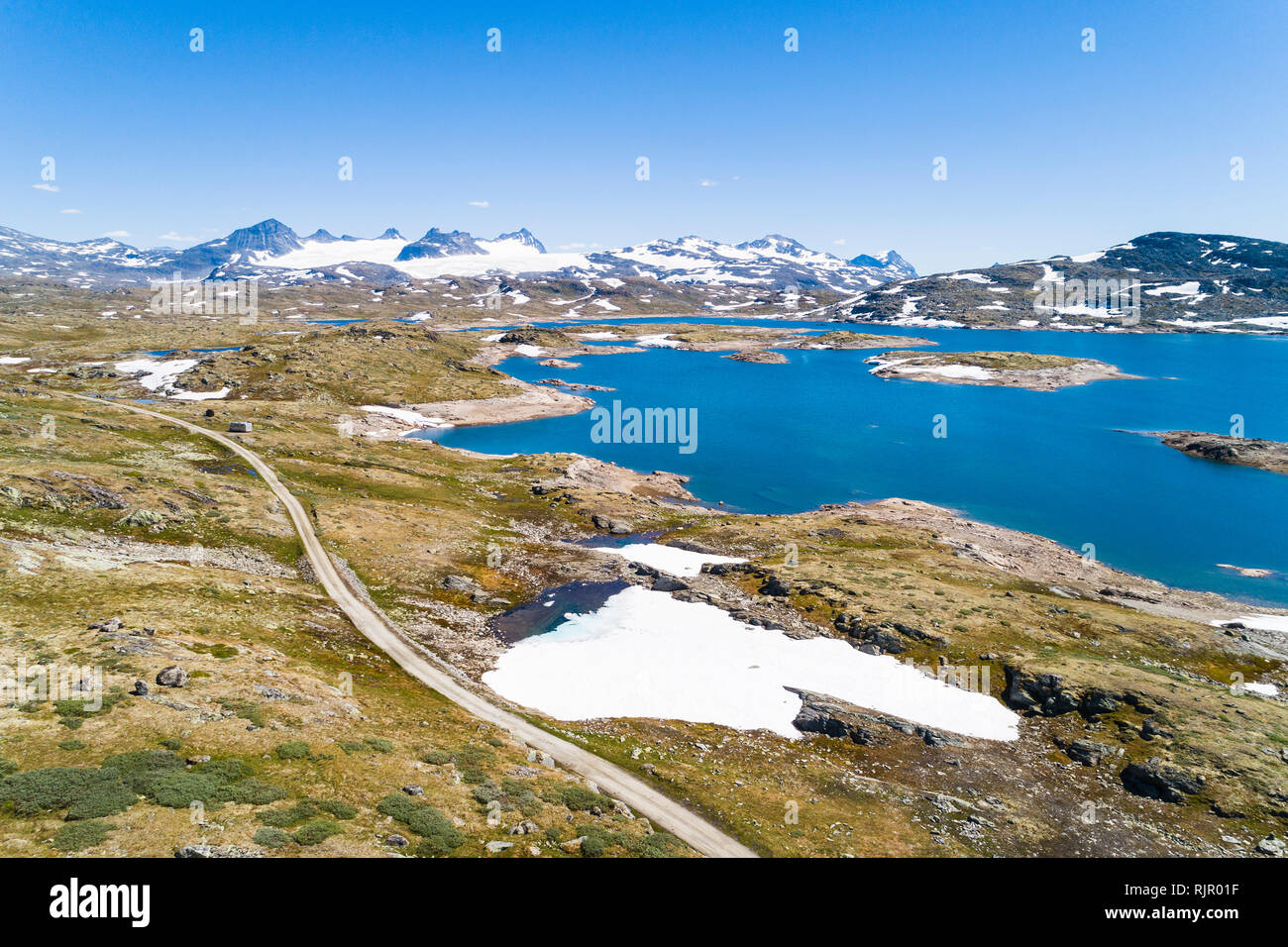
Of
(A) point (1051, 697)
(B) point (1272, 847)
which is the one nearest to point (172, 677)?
(A) point (1051, 697)

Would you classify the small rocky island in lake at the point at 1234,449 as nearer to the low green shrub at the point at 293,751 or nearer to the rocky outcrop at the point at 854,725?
the rocky outcrop at the point at 854,725

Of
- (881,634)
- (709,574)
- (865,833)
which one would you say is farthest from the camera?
(709,574)

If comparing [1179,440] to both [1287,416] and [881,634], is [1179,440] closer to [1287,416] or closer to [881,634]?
[1287,416]

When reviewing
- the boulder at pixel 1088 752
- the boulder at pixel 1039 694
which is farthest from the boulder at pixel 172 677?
the boulder at pixel 1039 694

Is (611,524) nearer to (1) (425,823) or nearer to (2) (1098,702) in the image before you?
(2) (1098,702)

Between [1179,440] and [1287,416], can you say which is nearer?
[1179,440]

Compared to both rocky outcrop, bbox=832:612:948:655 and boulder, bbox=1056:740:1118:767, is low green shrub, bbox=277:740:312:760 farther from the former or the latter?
boulder, bbox=1056:740:1118:767

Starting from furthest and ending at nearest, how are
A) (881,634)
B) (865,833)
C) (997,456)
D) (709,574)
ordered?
1. (997,456)
2. (709,574)
3. (881,634)
4. (865,833)
